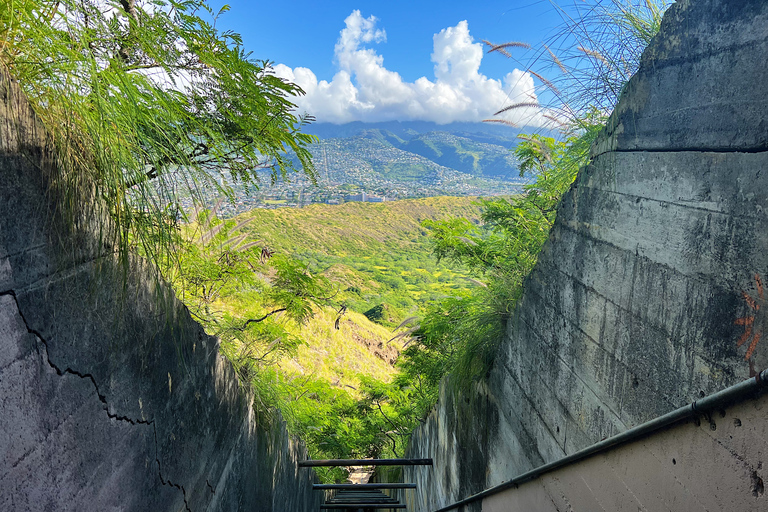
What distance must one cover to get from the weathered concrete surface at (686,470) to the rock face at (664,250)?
65 millimetres

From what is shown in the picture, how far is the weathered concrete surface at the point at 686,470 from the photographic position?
92 cm

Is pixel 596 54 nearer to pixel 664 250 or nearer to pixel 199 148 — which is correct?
pixel 664 250

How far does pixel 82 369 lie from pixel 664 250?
188 centimetres

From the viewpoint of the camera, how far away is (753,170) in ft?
3.46

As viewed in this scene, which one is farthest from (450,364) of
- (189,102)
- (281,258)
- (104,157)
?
(104,157)

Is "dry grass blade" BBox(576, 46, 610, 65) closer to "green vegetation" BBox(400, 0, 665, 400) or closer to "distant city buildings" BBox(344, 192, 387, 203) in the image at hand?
"green vegetation" BBox(400, 0, 665, 400)

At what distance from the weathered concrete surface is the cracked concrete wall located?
1682 millimetres

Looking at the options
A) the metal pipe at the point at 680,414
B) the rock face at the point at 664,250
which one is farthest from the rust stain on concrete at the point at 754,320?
the metal pipe at the point at 680,414

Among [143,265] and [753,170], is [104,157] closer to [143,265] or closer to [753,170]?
[143,265]

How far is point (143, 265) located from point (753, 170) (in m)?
1.96

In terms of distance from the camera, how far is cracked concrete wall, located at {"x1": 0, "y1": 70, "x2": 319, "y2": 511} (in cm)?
104

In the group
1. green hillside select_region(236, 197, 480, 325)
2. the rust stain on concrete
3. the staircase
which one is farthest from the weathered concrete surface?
green hillside select_region(236, 197, 480, 325)

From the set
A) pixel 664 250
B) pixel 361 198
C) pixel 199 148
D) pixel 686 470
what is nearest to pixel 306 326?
pixel 199 148

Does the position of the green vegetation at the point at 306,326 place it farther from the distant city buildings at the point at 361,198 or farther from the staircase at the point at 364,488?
the distant city buildings at the point at 361,198
